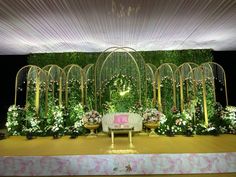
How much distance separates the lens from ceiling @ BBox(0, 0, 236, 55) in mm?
6074

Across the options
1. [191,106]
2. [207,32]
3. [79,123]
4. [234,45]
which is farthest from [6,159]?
[234,45]

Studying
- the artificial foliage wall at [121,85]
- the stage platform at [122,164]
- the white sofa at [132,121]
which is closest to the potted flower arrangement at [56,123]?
the artificial foliage wall at [121,85]

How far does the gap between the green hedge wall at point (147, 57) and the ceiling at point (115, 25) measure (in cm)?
43

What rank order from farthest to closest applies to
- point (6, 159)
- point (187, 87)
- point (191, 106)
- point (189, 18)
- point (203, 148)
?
1. point (187, 87)
2. point (191, 106)
3. point (189, 18)
4. point (203, 148)
5. point (6, 159)

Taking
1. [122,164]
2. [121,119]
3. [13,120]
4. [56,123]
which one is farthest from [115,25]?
[13,120]

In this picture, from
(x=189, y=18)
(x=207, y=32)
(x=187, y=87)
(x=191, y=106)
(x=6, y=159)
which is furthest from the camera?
(x=187, y=87)

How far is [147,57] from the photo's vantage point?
10.9 meters

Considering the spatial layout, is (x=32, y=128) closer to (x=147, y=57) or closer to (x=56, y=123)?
(x=56, y=123)

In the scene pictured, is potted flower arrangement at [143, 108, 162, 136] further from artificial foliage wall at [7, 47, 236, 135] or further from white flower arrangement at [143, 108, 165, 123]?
artificial foliage wall at [7, 47, 236, 135]

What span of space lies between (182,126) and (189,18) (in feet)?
12.2

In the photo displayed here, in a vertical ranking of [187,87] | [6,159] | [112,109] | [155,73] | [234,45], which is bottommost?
[6,159]

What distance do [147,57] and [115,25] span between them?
3.75m

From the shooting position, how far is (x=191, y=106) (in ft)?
29.7

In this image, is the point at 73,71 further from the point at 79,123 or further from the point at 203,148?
the point at 203,148
